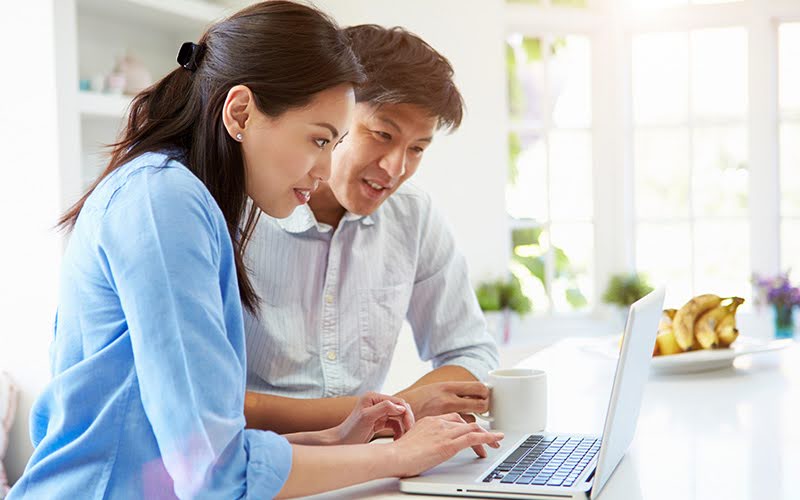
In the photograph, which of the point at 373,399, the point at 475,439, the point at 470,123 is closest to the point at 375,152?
the point at 373,399

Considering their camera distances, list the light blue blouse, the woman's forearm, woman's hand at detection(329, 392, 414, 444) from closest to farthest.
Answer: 1. the light blue blouse
2. the woman's forearm
3. woman's hand at detection(329, 392, 414, 444)

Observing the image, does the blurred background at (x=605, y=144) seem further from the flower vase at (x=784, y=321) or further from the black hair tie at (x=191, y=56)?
the black hair tie at (x=191, y=56)

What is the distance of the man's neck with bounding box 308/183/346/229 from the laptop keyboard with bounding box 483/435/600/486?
2.19 feet

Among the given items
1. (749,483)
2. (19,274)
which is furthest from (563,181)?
(749,483)

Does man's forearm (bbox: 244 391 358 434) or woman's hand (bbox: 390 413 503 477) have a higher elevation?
woman's hand (bbox: 390 413 503 477)

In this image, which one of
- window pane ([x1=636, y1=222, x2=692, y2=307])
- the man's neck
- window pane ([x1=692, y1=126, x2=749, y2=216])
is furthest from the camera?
window pane ([x1=636, y1=222, x2=692, y2=307])

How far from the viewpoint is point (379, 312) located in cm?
189

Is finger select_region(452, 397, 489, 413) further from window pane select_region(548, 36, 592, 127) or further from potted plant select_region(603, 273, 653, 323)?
window pane select_region(548, 36, 592, 127)

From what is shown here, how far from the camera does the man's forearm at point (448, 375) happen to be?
1856 millimetres

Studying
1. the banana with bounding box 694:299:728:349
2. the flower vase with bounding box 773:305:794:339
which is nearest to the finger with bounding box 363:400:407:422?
the banana with bounding box 694:299:728:349

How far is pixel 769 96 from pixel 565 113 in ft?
3.42

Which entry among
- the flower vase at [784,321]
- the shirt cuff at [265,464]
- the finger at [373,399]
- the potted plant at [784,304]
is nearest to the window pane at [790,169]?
the potted plant at [784,304]

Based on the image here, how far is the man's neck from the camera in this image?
1890mm

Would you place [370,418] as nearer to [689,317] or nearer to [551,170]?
[689,317]
